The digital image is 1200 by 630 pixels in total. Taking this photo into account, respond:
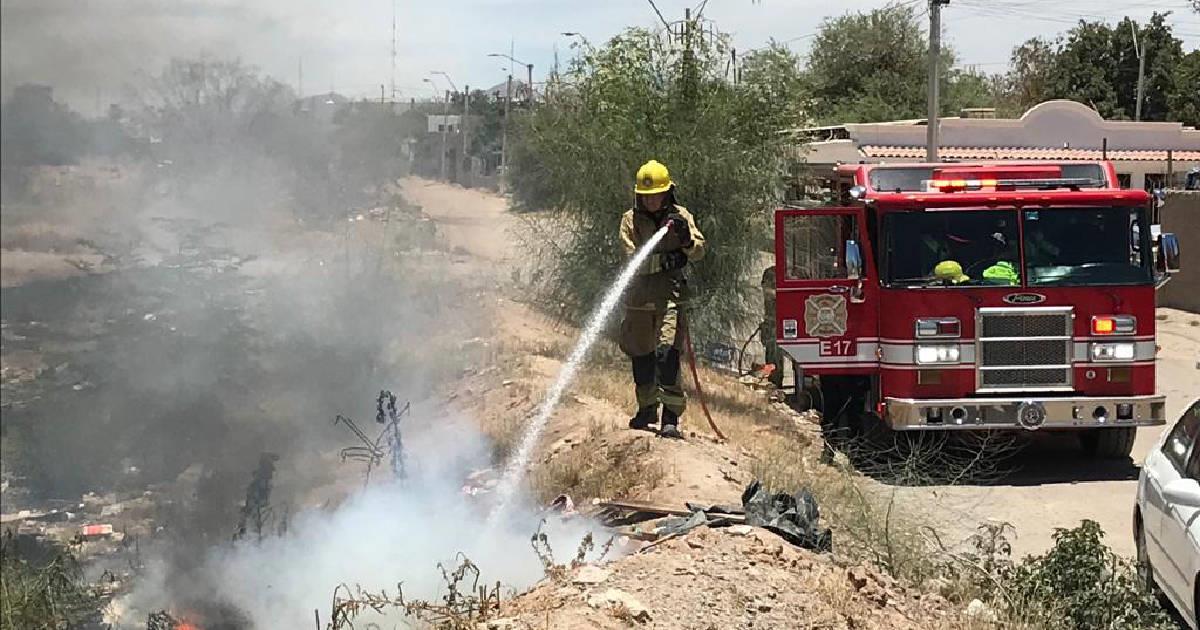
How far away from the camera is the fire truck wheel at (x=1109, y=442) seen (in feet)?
33.0

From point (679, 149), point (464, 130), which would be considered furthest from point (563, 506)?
point (464, 130)

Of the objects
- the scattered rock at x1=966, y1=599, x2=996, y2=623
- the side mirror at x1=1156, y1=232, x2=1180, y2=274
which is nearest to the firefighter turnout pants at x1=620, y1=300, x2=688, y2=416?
the scattered rock at x1=966, y1=599, x2=996, y2=623

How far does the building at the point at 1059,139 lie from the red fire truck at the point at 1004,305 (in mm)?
22134

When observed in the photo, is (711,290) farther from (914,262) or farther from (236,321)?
(236,321)

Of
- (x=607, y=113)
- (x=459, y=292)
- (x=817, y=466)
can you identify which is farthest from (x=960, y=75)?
(x=817, y=466)

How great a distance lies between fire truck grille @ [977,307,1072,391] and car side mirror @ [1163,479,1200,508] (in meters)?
3.87

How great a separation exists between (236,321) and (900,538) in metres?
5.10

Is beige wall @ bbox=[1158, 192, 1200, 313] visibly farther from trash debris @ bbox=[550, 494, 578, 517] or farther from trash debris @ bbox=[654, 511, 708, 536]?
trash debris @ bbox=[654, 511, 708, 536]

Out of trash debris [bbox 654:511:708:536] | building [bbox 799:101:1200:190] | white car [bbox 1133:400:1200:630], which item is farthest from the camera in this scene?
building [bbox 799:101:1200:190]

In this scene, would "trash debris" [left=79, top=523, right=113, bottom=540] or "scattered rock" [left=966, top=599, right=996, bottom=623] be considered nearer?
"scattered rock" [left=966, top=599, right=996, bottom=623]

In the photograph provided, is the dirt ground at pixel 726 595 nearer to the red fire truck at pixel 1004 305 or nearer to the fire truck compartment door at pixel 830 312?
the red fire truck at pixel 1004 305

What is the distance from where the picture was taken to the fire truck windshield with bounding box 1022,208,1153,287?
9.43 m

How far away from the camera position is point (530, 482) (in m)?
8.31

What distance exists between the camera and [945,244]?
31.4ft
